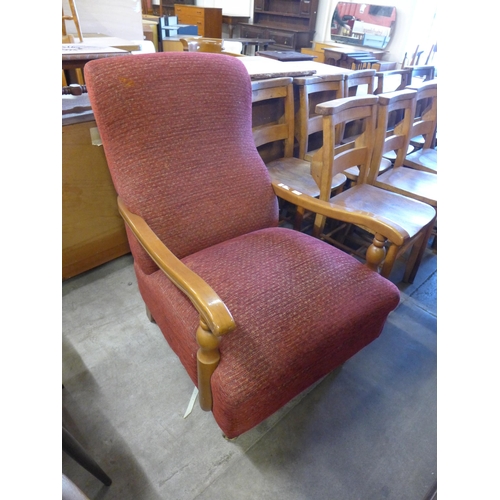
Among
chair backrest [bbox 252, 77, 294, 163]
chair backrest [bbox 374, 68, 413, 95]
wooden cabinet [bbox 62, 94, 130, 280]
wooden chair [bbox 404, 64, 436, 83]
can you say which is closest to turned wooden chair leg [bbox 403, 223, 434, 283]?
chair backrest [bbox 252, 77, 294, 163]

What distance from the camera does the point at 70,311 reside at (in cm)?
147

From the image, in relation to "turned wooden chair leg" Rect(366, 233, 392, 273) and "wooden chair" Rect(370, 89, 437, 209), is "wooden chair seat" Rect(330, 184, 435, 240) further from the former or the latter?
"turned wooden chair leg" Rect(366, 233, 392, 273)

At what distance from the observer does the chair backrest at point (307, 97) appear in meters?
1.70

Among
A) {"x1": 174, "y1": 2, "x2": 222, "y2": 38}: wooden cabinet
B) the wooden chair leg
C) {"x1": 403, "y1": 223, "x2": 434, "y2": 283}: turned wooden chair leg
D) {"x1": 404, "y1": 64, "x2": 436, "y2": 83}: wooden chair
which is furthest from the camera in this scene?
{"x1": 174, "y1": 2, "x2": 222, "y2": 38}: wooden cabinet

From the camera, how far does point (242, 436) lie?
3.58ft


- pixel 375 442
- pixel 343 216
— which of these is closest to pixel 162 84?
pixel 343 216

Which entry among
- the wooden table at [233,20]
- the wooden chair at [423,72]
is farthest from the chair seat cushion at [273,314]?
the wooden table at [233,20]

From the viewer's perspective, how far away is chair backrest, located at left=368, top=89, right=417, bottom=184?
5.11 ft

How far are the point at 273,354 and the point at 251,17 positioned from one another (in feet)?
20.4

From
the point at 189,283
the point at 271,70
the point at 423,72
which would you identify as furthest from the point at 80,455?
the point at 423,72

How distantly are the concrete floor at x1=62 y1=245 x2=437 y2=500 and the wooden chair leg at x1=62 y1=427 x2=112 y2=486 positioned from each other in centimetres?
7

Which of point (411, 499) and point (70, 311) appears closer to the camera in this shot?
point (411, 499)

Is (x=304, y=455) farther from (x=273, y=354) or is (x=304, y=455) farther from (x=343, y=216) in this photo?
(x=343, y=216)
